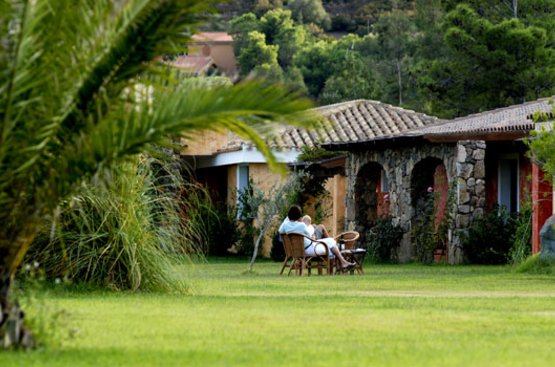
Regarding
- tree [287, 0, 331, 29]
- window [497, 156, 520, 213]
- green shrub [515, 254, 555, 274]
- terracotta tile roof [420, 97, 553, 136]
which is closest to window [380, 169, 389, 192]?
terracotta tile roof [420, 97, 553, 136]

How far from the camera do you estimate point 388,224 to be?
3216 cm

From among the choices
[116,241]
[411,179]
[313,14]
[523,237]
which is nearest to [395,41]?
[313,14]

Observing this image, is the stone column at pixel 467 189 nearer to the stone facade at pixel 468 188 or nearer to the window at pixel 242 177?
the stone facade at pixel 468 188

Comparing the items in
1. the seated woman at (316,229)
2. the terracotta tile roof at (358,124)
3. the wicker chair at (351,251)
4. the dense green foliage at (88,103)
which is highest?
the terracotta tile roof at (358,124)

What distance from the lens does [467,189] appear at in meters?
30.0

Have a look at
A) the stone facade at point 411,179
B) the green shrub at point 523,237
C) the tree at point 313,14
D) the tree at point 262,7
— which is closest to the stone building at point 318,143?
the stone facade at point 411,179

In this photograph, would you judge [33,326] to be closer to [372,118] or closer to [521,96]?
[372,118]

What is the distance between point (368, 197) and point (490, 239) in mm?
6154

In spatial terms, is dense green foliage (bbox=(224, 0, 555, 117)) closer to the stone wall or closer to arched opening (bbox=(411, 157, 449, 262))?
the stone wall

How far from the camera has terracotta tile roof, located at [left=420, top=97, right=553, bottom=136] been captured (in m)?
28.6

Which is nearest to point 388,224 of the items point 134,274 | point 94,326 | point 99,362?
point 134,274

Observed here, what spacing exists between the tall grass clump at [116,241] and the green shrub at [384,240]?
15.2 metres

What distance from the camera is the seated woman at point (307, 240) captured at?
24.5 metres

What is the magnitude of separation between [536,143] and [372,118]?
19322 millimetres
